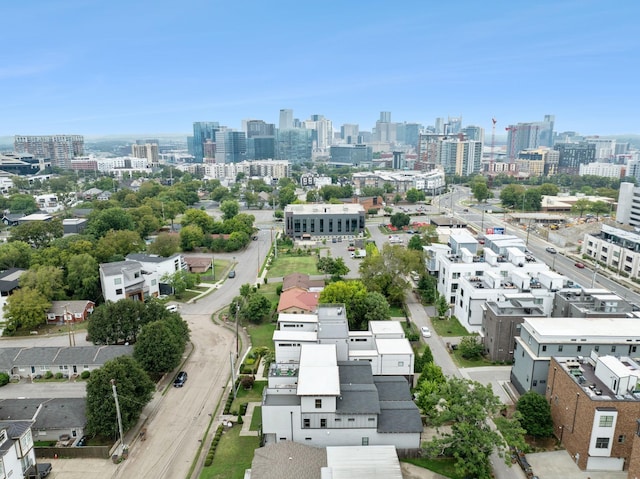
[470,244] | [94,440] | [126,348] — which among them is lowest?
[94,440]

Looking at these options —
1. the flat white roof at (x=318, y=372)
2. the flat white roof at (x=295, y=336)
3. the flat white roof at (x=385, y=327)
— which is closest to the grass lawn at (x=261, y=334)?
the flat white roof at (x=295, y=336)

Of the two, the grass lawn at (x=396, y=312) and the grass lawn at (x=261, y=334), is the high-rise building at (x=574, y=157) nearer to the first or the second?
the grass lawn at (x=396, y=312)

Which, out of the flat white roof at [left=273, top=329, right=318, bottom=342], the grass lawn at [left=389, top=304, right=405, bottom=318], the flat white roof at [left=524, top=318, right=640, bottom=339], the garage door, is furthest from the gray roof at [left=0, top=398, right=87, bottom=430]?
the flat white roof at [left=524, top=318, right=640, bottom=339]

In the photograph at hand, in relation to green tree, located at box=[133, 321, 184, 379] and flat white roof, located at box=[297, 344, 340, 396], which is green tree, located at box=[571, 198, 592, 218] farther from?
green tree, located at box=[133, 321, 184, 379]

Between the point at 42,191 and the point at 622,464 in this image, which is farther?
the point at 42,191

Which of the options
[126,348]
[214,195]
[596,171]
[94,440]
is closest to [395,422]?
[94,440]

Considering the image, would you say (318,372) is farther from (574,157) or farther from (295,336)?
(574,157)

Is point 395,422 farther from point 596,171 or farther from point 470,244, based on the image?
point 596,171
